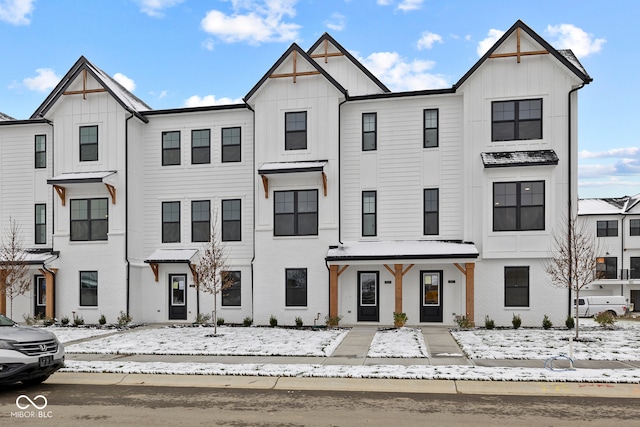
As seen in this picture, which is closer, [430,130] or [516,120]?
[516,120]

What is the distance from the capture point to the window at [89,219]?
26359mm

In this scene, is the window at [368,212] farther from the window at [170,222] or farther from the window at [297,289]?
the window at [170,222]

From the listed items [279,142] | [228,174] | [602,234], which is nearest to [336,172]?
[279,142]

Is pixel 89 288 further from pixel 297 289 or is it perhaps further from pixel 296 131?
pixel 296 131

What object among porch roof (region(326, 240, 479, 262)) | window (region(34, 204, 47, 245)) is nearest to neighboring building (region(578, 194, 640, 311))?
porch roof (region(326, 240, 479, 262))

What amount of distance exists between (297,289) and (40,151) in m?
14.3

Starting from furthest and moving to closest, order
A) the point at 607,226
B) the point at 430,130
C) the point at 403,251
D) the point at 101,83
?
1. the point at 607,226
2. the point at 101,83
3. the point at 430,130
4. the point at 403,251

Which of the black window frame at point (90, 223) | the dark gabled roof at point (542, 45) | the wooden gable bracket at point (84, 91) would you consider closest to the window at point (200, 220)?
the black window frame at point (90, 223)

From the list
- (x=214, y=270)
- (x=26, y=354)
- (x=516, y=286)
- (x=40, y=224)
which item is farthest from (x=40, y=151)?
(x=516, y=286)

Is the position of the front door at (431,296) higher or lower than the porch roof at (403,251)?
lower

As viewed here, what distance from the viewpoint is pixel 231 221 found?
86.5ft

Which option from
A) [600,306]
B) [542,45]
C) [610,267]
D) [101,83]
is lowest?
[600,306]

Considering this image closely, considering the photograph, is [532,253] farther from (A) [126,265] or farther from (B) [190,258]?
(A) [126,265]

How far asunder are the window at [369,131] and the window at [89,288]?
13.4m
